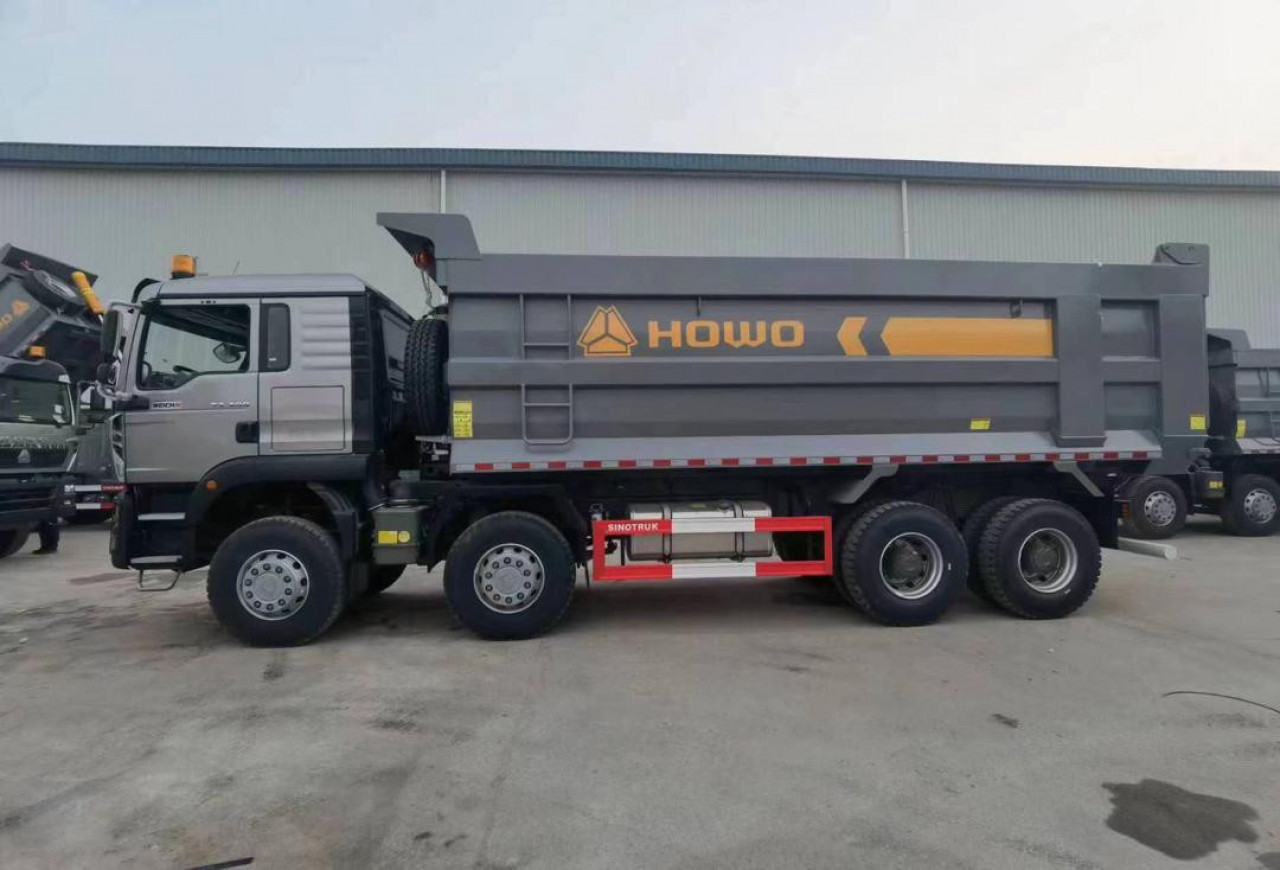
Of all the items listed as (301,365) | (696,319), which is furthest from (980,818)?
(301,365)

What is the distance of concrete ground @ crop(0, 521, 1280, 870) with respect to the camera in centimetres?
288

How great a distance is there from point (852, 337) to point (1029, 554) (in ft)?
8.10

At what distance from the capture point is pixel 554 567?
562 centimetres

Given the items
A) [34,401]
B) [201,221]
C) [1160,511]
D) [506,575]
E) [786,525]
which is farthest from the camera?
[201,221]

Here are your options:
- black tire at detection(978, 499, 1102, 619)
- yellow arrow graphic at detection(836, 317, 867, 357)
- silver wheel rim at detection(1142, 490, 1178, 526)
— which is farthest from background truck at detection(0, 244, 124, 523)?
silver wheel rim at detection(1142, 490, 1178, 526)

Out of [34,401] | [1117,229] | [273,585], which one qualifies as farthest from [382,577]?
[1117,229]

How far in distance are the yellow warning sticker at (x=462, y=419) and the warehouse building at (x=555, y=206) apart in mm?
11042

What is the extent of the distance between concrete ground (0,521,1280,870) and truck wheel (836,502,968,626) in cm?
19

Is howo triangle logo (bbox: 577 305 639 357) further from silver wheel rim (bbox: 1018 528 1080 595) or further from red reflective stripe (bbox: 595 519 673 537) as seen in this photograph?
silver wheel rim (bbox: 1018 528 1080 595)

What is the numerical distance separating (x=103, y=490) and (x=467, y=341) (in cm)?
1162

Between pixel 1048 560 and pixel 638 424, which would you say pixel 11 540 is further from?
pixel 1048 560

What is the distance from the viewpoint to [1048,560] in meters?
6.23

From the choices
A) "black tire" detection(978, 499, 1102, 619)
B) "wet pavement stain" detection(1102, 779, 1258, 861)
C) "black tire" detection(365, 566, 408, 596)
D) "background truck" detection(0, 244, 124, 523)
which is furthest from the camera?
"background truck" detection(0, 244, 124, 523)

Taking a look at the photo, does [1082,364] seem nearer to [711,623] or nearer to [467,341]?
[711,623]
